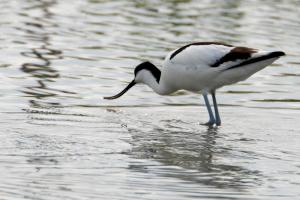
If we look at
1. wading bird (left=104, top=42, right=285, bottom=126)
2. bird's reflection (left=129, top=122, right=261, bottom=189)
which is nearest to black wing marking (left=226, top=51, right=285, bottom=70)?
wading bird (left=104, top=42, right=285, bottom=126)

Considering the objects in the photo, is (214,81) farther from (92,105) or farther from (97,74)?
(97,74)

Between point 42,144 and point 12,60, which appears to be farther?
point 12,60

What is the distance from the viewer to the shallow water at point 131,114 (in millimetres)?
7754

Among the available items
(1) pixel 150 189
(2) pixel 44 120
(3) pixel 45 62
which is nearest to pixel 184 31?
(3) pixel 45 62

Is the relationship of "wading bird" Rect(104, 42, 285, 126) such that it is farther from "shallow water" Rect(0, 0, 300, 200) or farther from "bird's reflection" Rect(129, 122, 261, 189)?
"bird's reflection" Rect(129, 122, 261, 189)

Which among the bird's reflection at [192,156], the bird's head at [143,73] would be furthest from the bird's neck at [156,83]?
the bird's reflection at [192,156]

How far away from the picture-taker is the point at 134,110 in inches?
468

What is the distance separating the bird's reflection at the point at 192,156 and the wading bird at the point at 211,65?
767 millimetres

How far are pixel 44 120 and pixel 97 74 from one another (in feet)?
12.0

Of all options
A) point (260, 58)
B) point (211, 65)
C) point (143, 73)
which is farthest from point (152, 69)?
point (260, 58)

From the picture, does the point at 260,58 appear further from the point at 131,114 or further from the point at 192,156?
the point at 192,156

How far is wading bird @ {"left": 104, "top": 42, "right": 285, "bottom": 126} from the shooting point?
1089cm

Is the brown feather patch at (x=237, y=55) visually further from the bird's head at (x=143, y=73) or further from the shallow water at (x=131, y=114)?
the bird's head at (x=143, y=73)

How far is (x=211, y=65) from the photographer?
36.3ft
